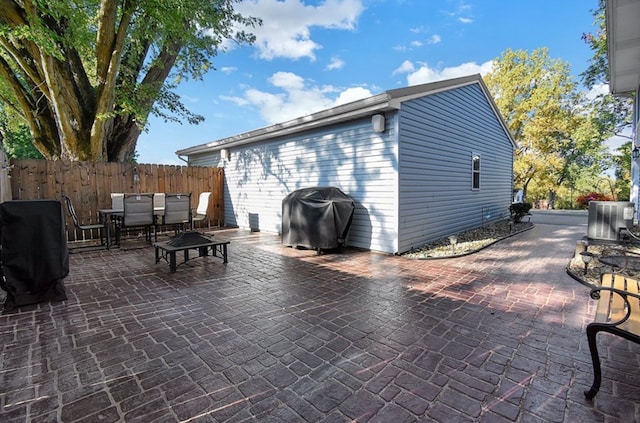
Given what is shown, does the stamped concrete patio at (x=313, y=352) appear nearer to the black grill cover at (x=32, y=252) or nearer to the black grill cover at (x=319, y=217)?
the black grill cover at (x=32, y=252)

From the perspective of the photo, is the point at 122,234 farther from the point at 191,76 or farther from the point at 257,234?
the point at 191,76

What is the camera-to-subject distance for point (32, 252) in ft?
11.0

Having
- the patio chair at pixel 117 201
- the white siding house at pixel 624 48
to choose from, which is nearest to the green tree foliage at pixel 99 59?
A: the patio chair at pixel 117 201

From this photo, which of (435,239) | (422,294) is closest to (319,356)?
(422,294)

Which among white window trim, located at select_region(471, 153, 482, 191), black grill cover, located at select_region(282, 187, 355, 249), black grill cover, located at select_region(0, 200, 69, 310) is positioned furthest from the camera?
white window trim, located at select_region(471, 153, 482, 191)

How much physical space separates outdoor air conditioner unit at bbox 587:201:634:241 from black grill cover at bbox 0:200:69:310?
911cm

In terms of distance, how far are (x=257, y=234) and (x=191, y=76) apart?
7.54 meters

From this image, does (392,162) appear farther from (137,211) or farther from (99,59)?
(99,59)

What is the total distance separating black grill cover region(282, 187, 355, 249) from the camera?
5.99m

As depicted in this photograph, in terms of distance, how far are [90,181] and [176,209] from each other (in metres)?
3.00

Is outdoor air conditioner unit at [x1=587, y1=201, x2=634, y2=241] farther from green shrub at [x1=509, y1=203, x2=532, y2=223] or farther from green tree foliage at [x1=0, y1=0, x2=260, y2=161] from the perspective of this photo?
green tree foliage at [x1=0, y1=0, x2=260, y2=161]

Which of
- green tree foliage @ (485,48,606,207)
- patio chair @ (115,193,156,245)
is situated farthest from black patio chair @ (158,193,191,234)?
green tree foliage @ (485,48,606,207)

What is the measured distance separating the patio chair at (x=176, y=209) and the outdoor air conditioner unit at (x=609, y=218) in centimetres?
883

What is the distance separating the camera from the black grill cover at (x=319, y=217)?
19.6 ft
